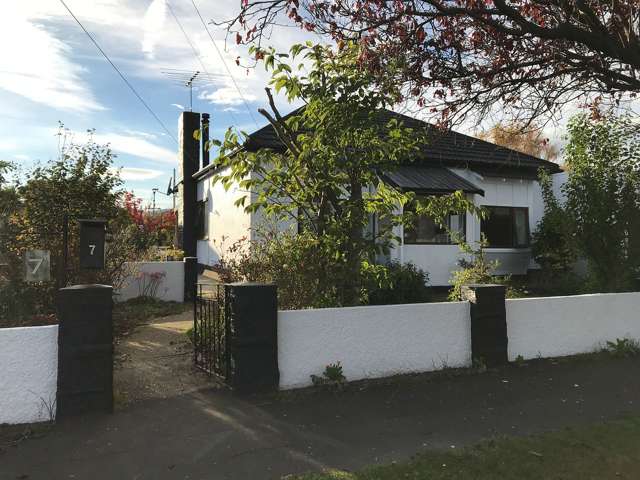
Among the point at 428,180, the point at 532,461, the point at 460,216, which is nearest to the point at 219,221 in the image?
the point at 428,180

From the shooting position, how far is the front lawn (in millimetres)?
3422

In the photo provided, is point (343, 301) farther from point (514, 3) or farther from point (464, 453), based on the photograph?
point (514, 3)

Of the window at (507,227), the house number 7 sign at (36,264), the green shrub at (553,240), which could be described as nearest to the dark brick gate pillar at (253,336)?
the house number 7 sign at (36,264)

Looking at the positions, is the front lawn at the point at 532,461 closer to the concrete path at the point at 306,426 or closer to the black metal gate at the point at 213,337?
the concrete path at the point at 306,426

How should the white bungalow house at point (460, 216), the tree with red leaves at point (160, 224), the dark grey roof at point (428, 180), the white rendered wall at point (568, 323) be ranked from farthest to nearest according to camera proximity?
the tree with red leaves at point (160, 224)
the white bungalow house at point (460, 216)
the dark grey roof at point (428, 180)
the white rendered wall at point (568, 323)

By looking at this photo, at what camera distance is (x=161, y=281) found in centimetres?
1100

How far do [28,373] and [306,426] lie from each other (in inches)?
93.8

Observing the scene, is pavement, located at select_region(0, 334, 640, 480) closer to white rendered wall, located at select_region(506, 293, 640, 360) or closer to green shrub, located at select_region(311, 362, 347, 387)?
green shrub, located at select_region(311, 362, 347, 387)

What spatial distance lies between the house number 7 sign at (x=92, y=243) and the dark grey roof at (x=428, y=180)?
250 inches

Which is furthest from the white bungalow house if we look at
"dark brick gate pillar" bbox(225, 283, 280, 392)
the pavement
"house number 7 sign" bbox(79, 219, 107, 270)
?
"dark brick gate pillar" bbox(225, 283, 280, 392)

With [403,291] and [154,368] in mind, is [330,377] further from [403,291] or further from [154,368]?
[403,291]

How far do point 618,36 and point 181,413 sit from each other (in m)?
5.62

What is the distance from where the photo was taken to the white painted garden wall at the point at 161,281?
1063 cm

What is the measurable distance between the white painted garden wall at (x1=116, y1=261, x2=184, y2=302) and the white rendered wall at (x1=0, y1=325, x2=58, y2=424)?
616cm
